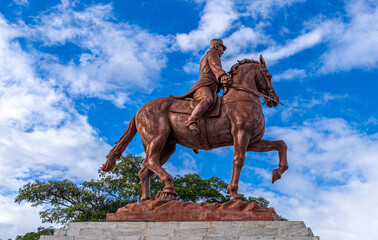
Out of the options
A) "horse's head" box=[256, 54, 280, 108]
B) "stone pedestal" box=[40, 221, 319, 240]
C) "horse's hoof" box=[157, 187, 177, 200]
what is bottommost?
"stone pedestal" box=[40, 221, 319, 240]

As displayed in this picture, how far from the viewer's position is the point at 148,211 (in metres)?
8.42

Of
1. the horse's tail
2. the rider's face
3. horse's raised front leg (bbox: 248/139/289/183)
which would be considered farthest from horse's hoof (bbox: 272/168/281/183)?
the horse's tail

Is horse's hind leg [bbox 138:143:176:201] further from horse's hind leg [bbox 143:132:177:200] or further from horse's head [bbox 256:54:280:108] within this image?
horse's head [bbox 256:54:280:108]

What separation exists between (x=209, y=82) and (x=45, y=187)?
47.8ft

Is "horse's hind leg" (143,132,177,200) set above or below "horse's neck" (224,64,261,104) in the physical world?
below

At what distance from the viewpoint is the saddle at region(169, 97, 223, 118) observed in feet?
30.0

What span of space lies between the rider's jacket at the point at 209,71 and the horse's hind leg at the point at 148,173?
133 centimetres

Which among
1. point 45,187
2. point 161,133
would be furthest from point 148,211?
point 45,187

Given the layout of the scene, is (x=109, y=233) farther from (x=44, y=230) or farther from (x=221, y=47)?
(x=44, y=230)

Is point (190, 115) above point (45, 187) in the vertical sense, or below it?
below

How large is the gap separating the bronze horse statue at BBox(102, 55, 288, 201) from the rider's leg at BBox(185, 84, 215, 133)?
0.68 ft

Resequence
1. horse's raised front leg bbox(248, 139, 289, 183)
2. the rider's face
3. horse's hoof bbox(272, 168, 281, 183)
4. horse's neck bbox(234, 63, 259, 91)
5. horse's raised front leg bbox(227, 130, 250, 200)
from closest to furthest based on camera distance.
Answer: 1. horse's raised front leg bbox(227, 130, 250, 200)
2. horse's hoof bbox(272, 168, 281, 183)
3. horse's raised front leg bbox(248, 139, 289, 183)
4. horse's neck bbox(234, 63, 259, 91)
5. the rider's face

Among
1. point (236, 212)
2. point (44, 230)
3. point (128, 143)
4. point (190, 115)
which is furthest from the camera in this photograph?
point (44, 230)

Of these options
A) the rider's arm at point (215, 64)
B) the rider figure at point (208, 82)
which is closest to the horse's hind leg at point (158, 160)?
the rider figure at point (208, 82)
